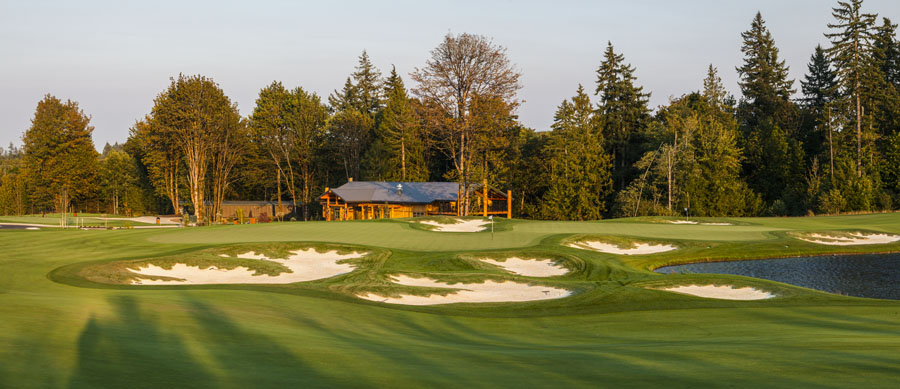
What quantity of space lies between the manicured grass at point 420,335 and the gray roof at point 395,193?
39066mm

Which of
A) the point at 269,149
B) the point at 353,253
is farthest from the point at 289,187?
the point at 353,253

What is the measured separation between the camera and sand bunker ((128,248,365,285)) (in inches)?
721

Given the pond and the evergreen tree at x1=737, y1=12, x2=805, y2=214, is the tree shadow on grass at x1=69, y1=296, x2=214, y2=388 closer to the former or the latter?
the pond

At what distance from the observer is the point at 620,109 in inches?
2950

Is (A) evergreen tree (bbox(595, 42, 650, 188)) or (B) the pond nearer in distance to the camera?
(B) the pond

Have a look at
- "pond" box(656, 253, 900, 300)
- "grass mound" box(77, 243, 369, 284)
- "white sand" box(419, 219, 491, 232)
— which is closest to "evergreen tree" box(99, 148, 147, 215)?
"white sand" box(419, 219, 491, 232)

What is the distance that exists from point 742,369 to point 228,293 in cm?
1113

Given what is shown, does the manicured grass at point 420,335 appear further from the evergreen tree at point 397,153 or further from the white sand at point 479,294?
the evergreen tree at point 397,153

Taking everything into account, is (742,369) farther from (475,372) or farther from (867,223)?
(867,223)

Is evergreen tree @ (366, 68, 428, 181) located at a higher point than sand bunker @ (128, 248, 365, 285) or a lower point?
higher

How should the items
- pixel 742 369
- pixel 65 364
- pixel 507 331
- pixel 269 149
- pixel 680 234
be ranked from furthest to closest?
1. pixel 269 149
2. pixel 680 234
3. pixel 507 331
4. pixel 742 369
5. pixel 65 364

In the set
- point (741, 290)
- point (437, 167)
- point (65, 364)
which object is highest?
point (437, 167)

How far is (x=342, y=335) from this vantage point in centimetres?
902

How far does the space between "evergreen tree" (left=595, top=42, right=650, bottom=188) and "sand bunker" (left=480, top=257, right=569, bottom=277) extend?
177 ft
